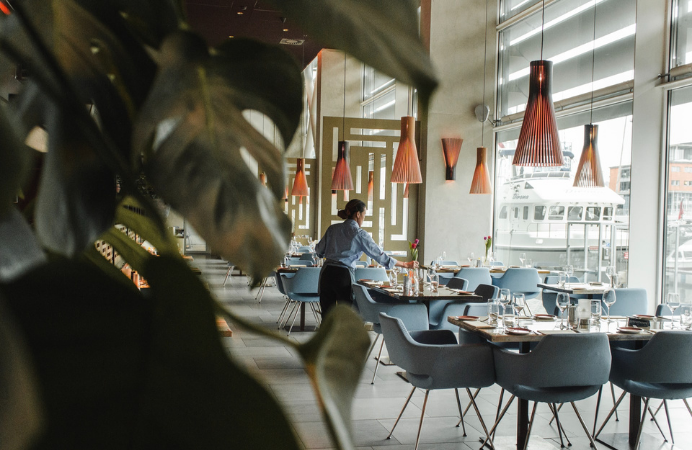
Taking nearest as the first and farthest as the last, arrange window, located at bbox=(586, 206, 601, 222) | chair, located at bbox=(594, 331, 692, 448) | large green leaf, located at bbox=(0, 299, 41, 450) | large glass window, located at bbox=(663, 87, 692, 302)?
large green leaf, located at bbox=(0, 299, 41, 450), chair, located at bbox=(594, 331, 692, 448), large glass window, located at bbox=(663, 87, 692, 302), window, located at bbox=(586, 206, 601, 222)

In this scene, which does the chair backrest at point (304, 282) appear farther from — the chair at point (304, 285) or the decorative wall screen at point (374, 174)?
the decorative wall screen at point (374, 174)

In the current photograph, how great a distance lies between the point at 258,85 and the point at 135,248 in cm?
10

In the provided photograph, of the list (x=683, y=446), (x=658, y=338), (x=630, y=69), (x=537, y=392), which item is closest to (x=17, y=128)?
(x=537, y=392)

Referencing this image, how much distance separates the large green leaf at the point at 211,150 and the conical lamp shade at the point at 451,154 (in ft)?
36.7

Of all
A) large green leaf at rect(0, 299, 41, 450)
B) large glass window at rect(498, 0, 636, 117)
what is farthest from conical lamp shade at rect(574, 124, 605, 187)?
large green leaf at rect(0, 299, 41, 450)

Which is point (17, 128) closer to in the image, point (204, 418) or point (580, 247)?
point (204, 418)

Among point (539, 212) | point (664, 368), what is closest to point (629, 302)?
point (664, 368)

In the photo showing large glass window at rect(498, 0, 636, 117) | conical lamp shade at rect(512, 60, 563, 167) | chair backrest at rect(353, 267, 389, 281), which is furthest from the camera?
large glass window at rect(498, 0, 636, 117)

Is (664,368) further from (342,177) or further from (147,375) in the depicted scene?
(342,177)

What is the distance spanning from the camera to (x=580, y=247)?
8.94 m

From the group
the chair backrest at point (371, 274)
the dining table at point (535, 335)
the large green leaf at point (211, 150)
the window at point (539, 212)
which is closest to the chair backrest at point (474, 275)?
the chair backrest at point (371, 274)

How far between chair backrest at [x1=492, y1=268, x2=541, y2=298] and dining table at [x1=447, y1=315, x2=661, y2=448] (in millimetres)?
3726

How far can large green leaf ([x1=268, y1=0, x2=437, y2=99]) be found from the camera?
0.20 meters

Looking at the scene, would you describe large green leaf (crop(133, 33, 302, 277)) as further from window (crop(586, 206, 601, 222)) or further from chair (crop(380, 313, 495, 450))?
window (crop(586, 206, 601, 222))
